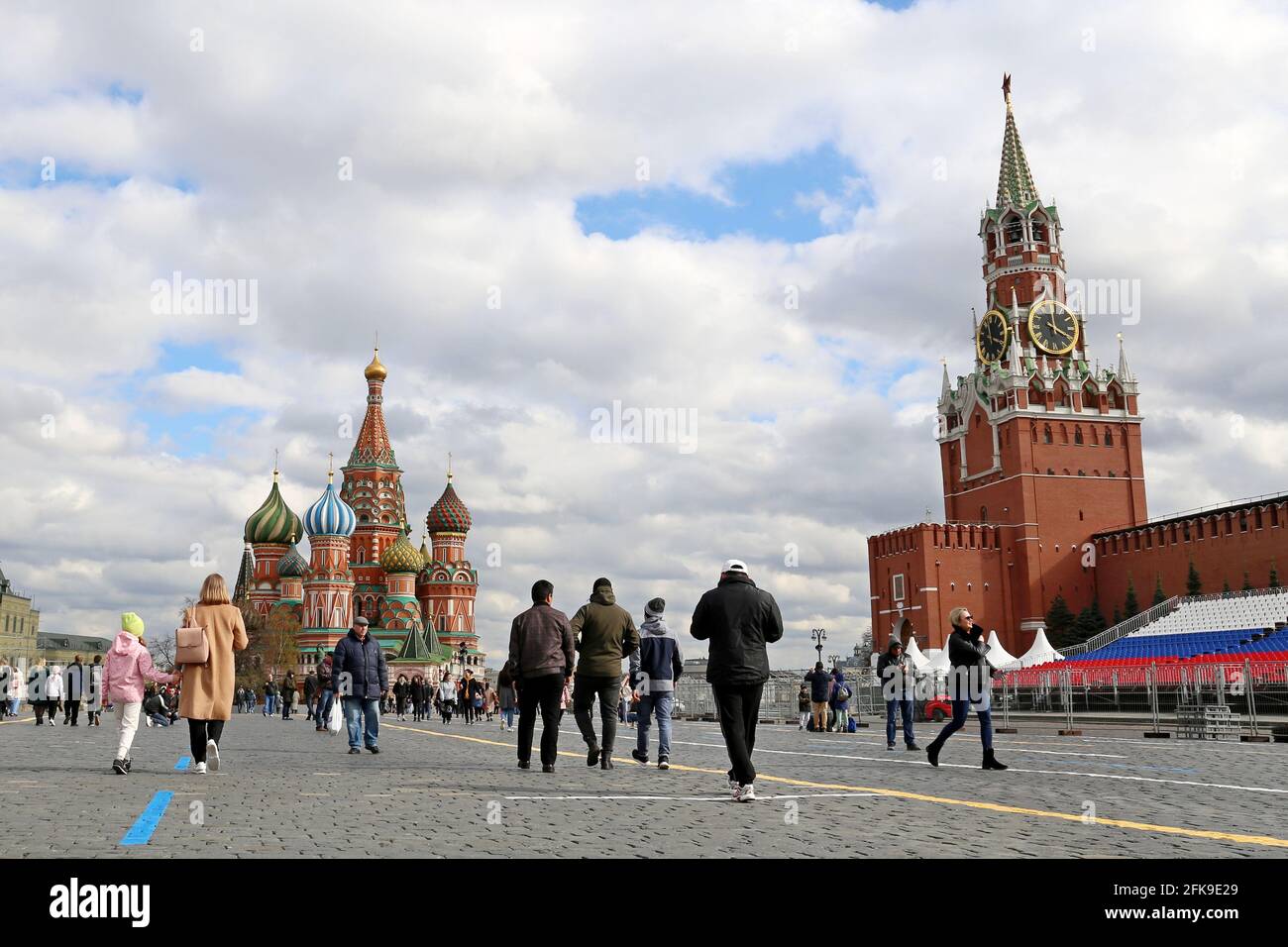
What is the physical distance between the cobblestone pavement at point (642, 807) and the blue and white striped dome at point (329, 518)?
79421 millimetres

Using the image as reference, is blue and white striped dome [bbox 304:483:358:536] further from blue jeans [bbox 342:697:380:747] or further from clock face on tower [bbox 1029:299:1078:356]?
blue jeans [bbox 342:697:380:747]

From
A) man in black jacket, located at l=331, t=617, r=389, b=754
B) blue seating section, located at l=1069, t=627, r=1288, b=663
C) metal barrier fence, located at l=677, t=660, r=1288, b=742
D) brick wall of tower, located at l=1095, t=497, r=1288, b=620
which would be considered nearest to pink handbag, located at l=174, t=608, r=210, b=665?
man in black jacket, located at l=331, t=617, r=389, b=754

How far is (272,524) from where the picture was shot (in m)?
101

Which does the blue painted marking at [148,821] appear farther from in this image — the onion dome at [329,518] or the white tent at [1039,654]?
the onion dome at [329,518]

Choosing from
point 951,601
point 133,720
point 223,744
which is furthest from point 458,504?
point 133,720

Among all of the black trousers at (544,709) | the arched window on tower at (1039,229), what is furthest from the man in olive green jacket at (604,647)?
the arched window on tower at (1039,229)

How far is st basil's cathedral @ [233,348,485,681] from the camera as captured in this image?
90062 mm

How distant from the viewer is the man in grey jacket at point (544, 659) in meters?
10.6

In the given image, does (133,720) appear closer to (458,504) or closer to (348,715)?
(348,715)

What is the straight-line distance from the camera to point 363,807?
739 cm

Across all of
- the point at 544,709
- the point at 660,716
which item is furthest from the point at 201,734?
the point at 660,716

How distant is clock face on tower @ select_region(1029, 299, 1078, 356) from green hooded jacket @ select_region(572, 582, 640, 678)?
8401 cm
